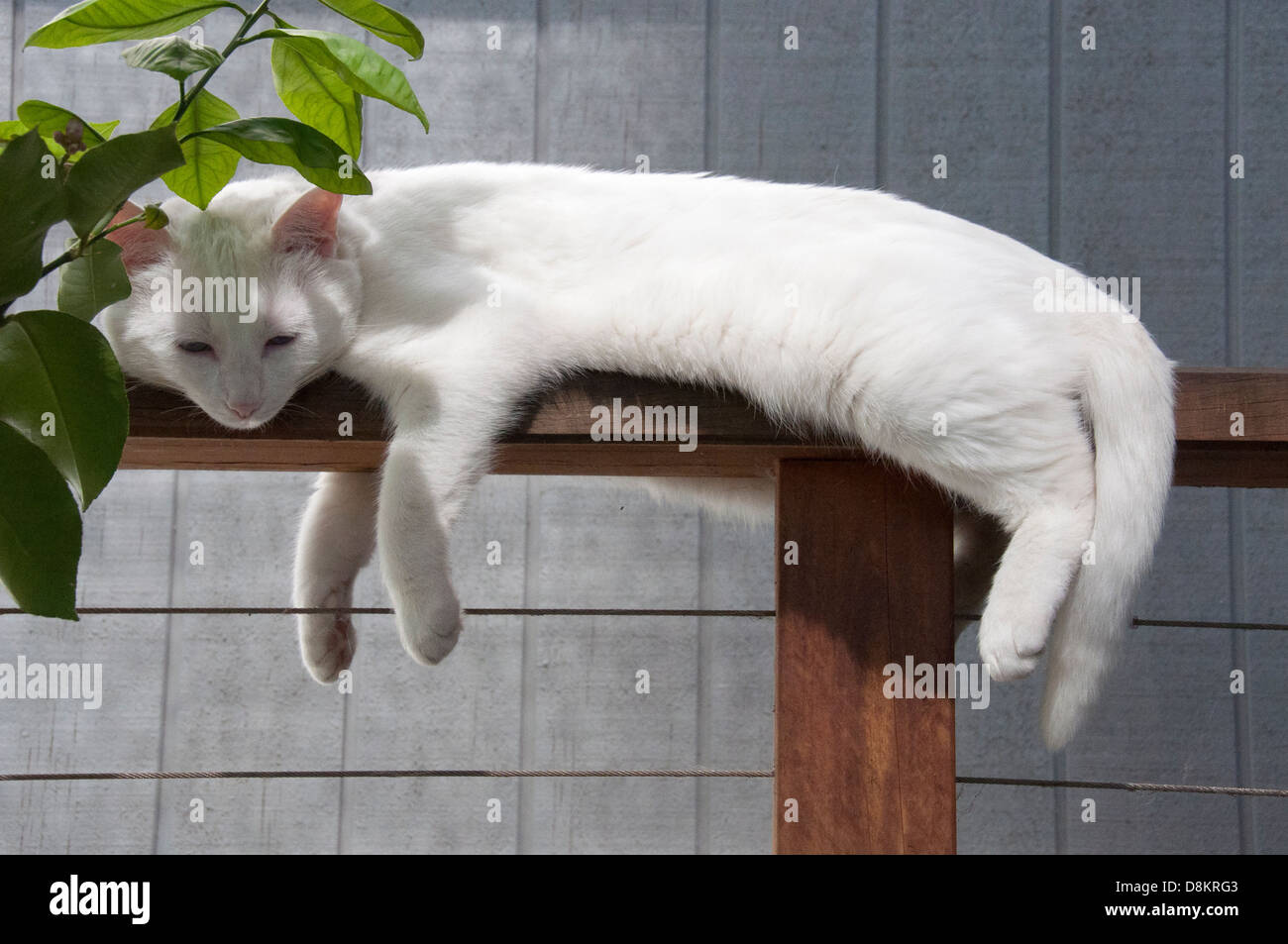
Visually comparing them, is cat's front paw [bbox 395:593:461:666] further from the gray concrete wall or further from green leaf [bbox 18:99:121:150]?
the gray concrete wall

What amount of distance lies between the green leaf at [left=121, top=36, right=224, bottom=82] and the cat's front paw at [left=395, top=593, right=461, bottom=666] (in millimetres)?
534

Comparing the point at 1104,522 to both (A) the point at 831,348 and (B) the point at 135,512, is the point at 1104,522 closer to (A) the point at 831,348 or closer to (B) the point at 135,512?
(A) the point at 831,348

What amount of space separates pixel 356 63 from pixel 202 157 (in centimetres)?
19

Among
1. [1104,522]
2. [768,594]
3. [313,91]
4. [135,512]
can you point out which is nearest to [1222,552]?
[768,594]

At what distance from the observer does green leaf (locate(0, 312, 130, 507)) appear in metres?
0.76

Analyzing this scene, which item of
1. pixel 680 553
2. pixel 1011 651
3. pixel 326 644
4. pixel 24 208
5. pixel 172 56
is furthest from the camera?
pixel 680 553

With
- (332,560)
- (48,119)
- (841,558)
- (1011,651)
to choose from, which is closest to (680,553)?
Result: (332,560)

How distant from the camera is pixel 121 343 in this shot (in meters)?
1.16

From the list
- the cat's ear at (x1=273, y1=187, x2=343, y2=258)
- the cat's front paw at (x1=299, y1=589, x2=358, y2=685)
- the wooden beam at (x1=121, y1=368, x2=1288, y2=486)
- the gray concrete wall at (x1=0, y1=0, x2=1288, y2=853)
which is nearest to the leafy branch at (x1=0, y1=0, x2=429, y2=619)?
the cat's ear at (x1=273, y1=187, x2=343, y2=258)

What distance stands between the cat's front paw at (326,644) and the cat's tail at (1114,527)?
81 cm

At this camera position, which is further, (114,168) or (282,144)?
(282,144)

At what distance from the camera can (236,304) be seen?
113cm

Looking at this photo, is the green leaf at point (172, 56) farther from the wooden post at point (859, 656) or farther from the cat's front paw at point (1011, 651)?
the cat's front paw at point (1011, 651)

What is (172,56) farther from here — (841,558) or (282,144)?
(841,558)
